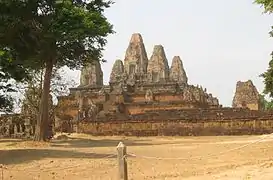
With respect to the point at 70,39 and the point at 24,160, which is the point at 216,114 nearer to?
the point at 70,39

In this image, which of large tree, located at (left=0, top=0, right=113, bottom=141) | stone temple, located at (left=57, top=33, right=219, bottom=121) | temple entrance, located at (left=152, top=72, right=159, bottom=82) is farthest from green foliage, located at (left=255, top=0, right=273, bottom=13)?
temple entrance, located at (left=152, top=72, right=159, bottom=82)

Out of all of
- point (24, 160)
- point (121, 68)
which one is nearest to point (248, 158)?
point (24, 160)

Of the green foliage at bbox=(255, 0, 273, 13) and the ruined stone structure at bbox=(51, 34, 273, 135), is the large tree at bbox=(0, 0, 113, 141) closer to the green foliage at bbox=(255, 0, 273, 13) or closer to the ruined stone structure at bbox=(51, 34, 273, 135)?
the ruined stone structure at bbox=(51, 34, 273, 135)

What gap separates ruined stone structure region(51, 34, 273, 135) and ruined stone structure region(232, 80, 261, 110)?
4.3 inches

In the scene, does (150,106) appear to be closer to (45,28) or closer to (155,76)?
(155,76)

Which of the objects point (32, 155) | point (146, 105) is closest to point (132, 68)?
point (146, 105)

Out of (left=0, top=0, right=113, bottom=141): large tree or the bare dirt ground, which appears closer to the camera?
the bare dirt ground

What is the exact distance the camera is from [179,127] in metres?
33.1

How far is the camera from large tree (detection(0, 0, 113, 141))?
19634mm

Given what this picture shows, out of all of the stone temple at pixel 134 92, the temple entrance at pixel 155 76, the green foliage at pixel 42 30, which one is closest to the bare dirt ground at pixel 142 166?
the green foliage at pixel 42 30

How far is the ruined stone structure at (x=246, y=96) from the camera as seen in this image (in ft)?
164

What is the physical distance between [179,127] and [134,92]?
15.0m

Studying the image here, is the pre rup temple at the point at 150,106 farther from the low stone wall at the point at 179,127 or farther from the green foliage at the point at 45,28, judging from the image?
the green foliage at the point at 45,28

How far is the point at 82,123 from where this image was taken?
36.5 metres
